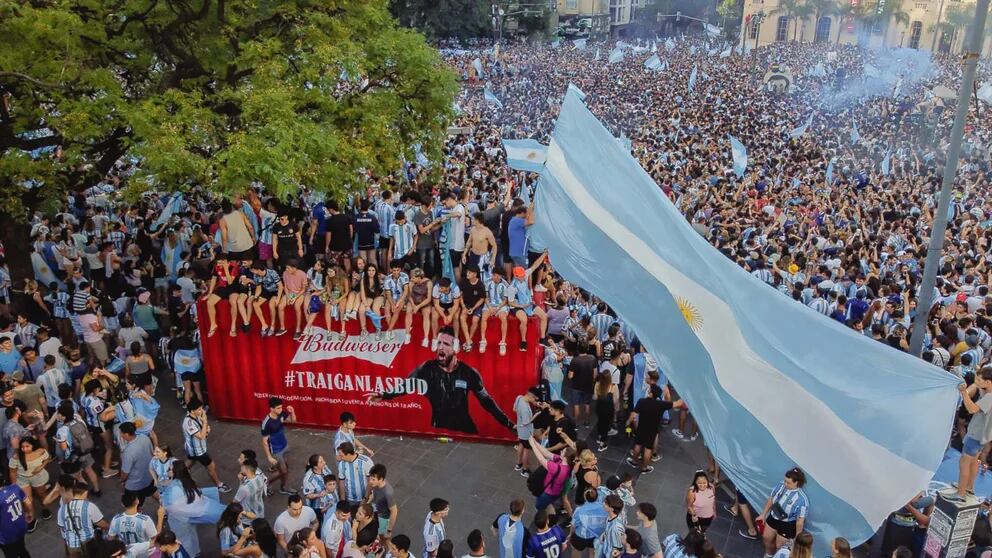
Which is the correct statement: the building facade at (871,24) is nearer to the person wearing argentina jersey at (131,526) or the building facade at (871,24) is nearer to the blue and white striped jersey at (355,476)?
the blue and white striped jersey at (355,476)

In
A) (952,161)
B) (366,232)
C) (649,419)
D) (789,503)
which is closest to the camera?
(789,503)

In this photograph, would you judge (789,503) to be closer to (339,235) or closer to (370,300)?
(370,300)

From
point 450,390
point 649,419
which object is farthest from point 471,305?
point 649,419

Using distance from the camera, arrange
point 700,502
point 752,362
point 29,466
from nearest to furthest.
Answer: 1. point 752,362
2. point 700,502
3. point 29,466

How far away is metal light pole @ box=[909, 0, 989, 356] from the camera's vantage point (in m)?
6.96

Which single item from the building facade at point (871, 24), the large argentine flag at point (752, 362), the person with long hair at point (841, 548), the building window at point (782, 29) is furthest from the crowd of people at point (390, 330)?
the building window at point (782, 29)

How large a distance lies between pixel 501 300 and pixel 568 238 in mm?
2157

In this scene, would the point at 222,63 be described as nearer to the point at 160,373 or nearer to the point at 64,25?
the point at 64,25

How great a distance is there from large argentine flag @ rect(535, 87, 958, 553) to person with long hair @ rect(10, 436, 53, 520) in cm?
623

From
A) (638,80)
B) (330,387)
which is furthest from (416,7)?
(330,387)

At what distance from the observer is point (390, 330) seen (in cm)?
1029

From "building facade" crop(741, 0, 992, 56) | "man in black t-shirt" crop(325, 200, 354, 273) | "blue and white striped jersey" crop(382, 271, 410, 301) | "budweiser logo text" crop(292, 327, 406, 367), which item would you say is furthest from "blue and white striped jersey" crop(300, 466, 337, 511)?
"building facade" crop(741, 0, 992, 56)

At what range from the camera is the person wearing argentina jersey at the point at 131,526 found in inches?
290

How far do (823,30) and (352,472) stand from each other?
296 feet
